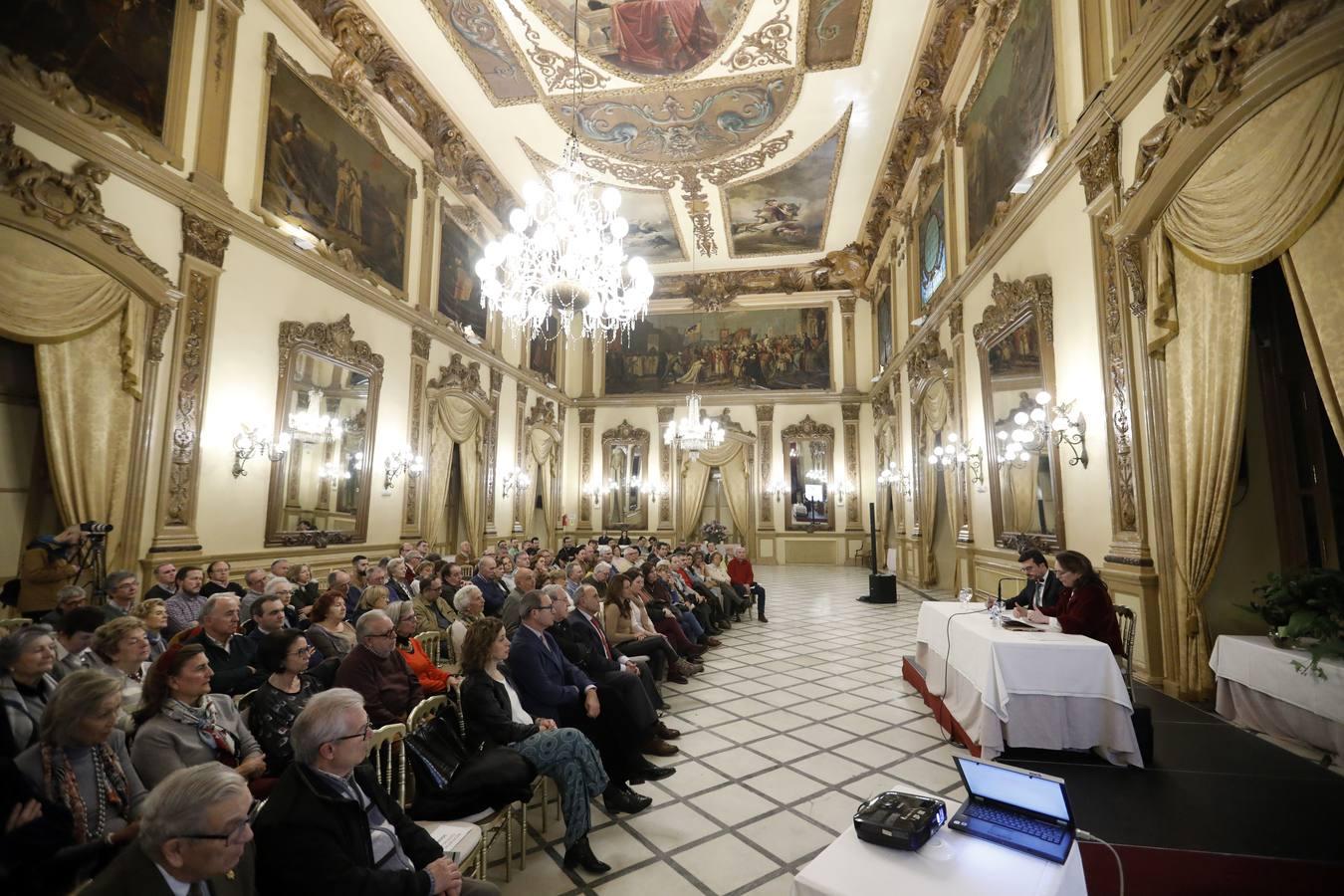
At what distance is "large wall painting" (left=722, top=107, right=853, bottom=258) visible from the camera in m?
12.6

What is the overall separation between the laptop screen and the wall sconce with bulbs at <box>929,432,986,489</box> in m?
7.18

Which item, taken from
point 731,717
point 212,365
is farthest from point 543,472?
point 731,717

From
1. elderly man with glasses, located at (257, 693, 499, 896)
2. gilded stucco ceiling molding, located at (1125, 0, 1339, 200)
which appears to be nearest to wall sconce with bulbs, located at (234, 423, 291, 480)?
elderly man with glasses, located at (257, 693, 499, 896)

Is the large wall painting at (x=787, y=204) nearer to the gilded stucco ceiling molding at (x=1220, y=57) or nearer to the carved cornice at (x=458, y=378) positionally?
the carved cornice at (x=458, y=378)

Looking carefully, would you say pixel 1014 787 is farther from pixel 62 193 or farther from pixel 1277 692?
pixel 62 193

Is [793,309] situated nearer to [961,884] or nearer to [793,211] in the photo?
[793,211]

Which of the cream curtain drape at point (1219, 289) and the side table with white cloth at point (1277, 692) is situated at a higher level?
the cream curtain drape at point (1219, 289)

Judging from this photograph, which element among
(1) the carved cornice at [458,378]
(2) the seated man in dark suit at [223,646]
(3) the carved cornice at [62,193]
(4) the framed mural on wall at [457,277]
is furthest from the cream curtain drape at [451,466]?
(2) the seated man in dark suit at [223,646]

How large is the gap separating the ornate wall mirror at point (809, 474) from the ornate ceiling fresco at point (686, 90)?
19.7 feet

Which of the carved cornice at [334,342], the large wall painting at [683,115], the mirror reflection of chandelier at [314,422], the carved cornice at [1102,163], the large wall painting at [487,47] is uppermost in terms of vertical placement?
the large wall painting at [683,115]

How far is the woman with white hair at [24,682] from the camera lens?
2299mm

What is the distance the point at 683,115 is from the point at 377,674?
10738 millimetres

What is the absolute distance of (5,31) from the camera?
192 inches

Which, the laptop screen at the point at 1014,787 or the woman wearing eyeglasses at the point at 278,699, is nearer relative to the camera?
the laptop screen at the point at 1014,787
